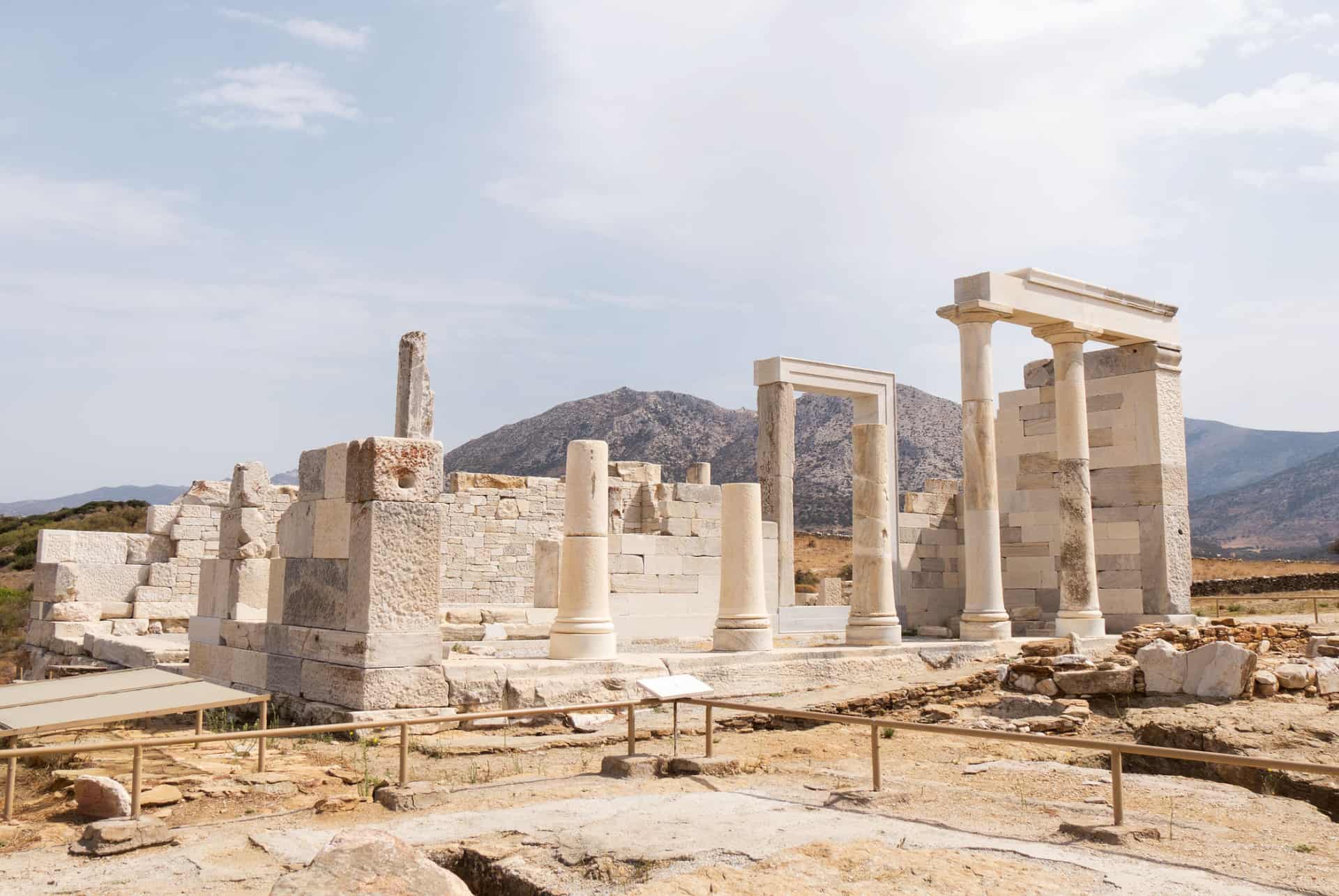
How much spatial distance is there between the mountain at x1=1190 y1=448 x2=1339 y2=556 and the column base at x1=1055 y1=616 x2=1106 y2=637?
3357 inches

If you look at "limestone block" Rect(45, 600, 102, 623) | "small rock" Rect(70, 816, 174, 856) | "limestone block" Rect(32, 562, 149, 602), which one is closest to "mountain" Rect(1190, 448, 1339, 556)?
"limestone block" Rect(32, 562, 149, 602)

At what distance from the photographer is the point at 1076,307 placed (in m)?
16.7

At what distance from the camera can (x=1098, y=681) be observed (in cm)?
1198

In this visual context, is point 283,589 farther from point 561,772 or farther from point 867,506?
point 867,506

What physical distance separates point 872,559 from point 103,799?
400 inches

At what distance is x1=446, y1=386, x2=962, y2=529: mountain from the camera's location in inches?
2867

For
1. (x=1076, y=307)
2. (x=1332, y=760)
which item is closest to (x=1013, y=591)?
(x=1076, y=307)

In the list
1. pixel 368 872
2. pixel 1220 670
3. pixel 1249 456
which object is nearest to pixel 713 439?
pixel 1220 670

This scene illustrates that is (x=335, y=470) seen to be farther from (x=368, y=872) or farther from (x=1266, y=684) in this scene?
(x=1266, y=684)

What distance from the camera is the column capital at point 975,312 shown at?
617 inches

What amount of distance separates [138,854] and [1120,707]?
9895 millimetres

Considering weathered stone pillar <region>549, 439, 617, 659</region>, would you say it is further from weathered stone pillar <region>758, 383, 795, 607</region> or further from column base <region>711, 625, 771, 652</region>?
weathered stone pillar <region>758, 383, 795, 607</region>

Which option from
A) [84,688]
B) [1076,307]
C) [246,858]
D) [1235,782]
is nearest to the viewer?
[246,858]

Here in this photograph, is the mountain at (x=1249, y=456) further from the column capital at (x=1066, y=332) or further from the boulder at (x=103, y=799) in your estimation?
the boulder at (x=103, y=799)
